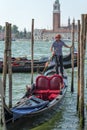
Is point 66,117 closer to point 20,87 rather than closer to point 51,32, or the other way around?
point 20,87

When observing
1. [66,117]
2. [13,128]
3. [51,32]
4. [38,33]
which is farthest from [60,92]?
[38,33]

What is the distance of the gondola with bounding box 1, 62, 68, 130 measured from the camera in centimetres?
907

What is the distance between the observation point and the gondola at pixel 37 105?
357 inches

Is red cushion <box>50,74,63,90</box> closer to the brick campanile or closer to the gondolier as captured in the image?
the gondolier

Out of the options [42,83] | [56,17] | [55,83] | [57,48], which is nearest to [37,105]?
[42,83]

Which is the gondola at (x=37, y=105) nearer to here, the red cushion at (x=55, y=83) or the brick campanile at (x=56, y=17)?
the red cushion at (x=55, y=83)

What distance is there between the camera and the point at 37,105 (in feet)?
31.9

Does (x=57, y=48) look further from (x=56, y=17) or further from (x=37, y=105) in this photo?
(x=56, y=17)

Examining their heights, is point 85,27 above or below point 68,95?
above

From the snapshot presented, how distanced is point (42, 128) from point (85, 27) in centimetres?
243

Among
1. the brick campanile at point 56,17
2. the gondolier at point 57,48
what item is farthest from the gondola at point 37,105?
the brick campanile at point 56,17

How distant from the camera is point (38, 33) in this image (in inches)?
4884

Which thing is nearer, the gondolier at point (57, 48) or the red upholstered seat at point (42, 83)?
the red upholstered seat at point (42, 83)

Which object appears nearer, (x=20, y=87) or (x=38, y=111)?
(x=38, y=111)
